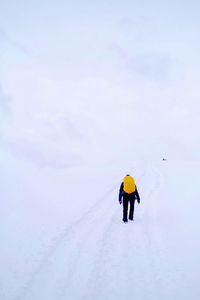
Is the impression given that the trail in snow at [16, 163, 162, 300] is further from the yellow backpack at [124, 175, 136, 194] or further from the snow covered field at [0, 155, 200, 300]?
the yellow backpack at [124, 175, 136, 194]

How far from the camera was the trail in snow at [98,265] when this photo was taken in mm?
7047

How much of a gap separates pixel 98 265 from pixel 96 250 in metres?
1.14

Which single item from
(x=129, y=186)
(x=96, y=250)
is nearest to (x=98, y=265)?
(x=96, y=250)

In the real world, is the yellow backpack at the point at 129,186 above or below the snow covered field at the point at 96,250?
above

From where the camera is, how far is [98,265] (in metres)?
8.41

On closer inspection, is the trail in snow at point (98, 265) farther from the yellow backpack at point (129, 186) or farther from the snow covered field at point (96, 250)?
the yellow backpack at point (129, 186)

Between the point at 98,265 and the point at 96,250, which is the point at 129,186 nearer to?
the point at 96,250

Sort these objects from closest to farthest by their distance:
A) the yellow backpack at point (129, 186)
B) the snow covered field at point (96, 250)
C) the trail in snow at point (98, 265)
A: 1. the trail in snow at point (98, 265)
2. the snow covered field at point (96, 250)
3. the yellow backpack at point (129, 186)

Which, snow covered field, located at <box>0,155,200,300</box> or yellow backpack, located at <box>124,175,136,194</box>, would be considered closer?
snow covered field, located at <box>0,155,200,300</box>

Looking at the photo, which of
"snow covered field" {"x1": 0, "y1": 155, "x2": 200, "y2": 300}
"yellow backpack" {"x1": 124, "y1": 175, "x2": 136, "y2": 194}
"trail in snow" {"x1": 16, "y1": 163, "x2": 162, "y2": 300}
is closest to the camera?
"trail in snow" {"x1": 16, "y1": 163, "x2": 162, "y2": 300}

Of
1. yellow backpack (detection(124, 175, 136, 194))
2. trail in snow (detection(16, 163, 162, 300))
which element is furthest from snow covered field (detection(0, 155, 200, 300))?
yellow backpack (detection(124, 175, 136, 194))

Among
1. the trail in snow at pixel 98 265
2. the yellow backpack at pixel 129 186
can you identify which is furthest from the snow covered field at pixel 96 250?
the yellow backpack at pixel 129 186

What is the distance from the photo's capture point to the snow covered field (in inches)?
282

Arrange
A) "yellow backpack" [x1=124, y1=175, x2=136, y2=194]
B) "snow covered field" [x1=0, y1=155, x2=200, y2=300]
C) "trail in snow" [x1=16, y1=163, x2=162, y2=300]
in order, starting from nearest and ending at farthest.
Answer: "trail in snow" [x1=16, y1=163, x2=162, y2=300] → "snow covered field" [x1=0, y1=155, x2=200, y2=300] → "yellow backpack" [x1=124, y1=175, x2=136, y2=194]
